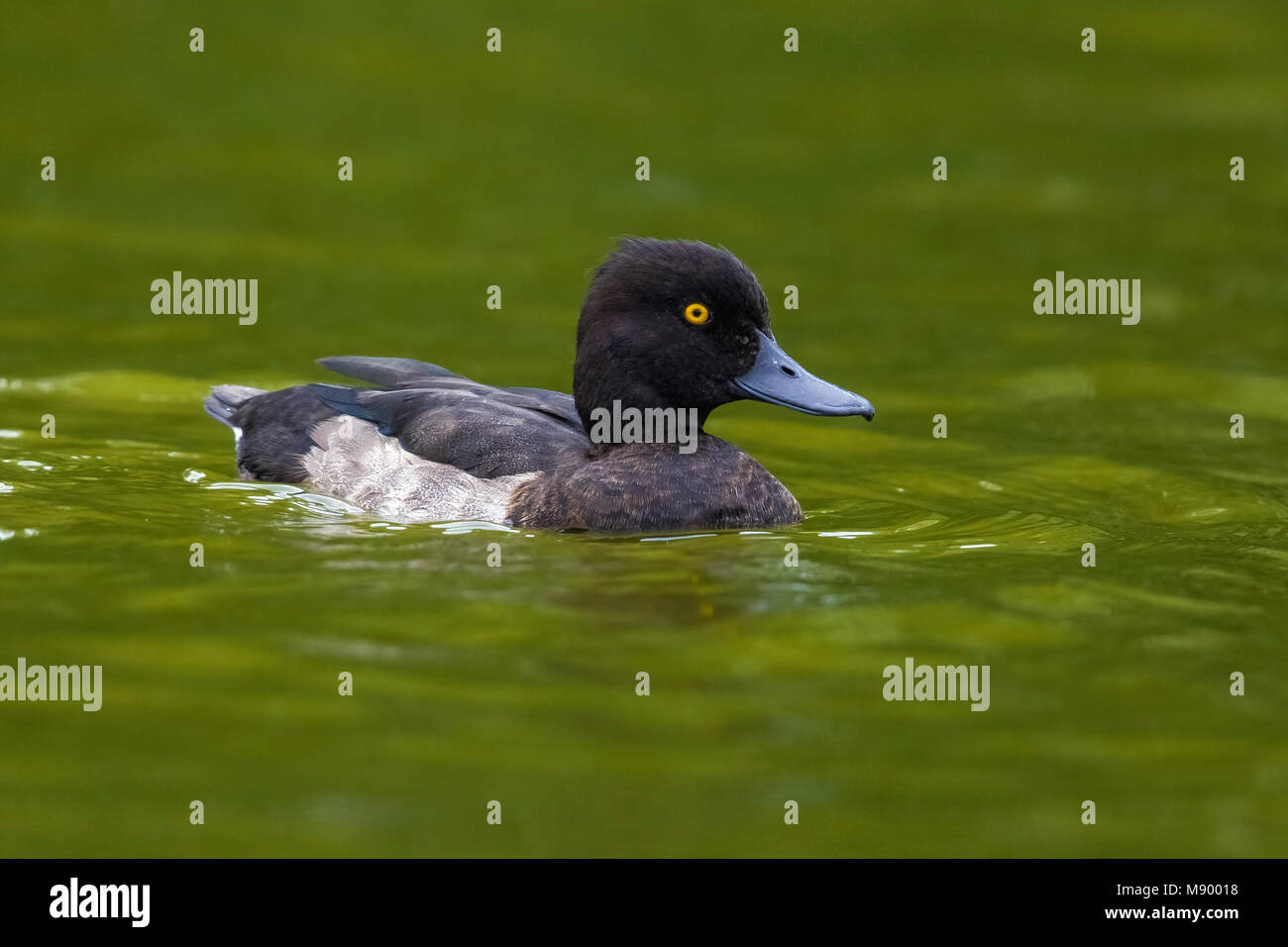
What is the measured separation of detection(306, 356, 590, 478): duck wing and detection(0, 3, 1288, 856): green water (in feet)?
2.11

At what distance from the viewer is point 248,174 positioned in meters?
16.9

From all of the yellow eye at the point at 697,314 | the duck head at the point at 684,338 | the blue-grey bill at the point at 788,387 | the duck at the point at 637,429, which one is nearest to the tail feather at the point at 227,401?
the duck at the point at 637,429

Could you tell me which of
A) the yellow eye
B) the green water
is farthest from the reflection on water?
the yellow eye

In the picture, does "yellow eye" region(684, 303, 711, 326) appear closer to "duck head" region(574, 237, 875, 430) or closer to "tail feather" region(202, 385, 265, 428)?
"duck head" region(574, 237, 875, 430)

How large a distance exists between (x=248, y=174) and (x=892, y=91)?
20.0 ft

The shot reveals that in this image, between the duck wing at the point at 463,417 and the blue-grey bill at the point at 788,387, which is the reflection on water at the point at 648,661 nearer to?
the duck wing at the point at 463,417

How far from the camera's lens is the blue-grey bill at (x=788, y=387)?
9703mm

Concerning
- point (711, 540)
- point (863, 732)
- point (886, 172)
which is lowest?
point (863, 732)

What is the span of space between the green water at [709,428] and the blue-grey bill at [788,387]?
2.21ft

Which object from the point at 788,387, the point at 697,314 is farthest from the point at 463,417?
the point at 788,387

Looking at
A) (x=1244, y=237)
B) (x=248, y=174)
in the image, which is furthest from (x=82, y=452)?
(x=1244, y=237)

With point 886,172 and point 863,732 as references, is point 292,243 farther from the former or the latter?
point 863,732

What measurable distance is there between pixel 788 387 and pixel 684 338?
1.92 feet

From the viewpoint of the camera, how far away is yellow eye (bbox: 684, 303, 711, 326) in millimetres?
9719
